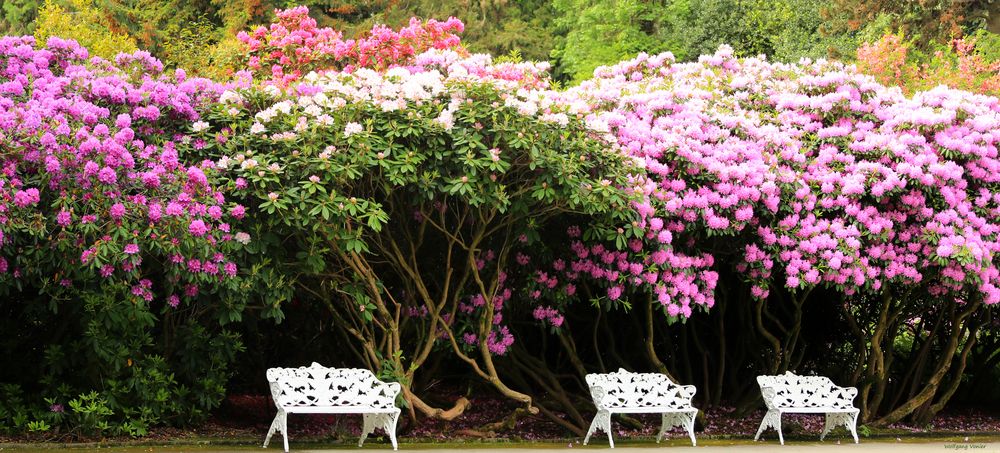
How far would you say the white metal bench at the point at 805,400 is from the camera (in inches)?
308

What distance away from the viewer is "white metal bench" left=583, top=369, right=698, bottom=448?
7355mm

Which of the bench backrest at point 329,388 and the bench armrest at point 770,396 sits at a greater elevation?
the bench backrest at point 329,388

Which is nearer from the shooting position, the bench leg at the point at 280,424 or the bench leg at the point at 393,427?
the bench leg at the point at 280,424

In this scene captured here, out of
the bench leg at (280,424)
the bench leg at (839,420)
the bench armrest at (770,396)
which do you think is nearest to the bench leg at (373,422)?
the bench leg at (280,424)

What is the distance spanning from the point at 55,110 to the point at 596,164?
3.29 m

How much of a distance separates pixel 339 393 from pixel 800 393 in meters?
3.50

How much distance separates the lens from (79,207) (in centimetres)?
575

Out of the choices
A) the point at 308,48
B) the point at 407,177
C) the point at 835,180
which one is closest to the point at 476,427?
the point at 407,177

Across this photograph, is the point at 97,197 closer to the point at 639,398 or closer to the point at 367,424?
the point at 367,424

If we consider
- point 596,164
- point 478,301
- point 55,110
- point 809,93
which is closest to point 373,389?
point 478,301

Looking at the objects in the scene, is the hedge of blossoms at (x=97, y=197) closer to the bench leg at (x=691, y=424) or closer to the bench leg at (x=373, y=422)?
the bench leg at (x=373, y=422)

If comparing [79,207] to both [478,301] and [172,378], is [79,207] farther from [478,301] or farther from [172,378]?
[478,301]

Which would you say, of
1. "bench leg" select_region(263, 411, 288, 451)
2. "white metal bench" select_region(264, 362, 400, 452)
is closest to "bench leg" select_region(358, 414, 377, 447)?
"white metal bench" select_region(264, 362, 400, 452)

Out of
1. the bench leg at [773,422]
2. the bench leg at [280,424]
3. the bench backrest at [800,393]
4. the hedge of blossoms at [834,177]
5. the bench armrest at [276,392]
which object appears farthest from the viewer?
the bench backrest at [800,393]
